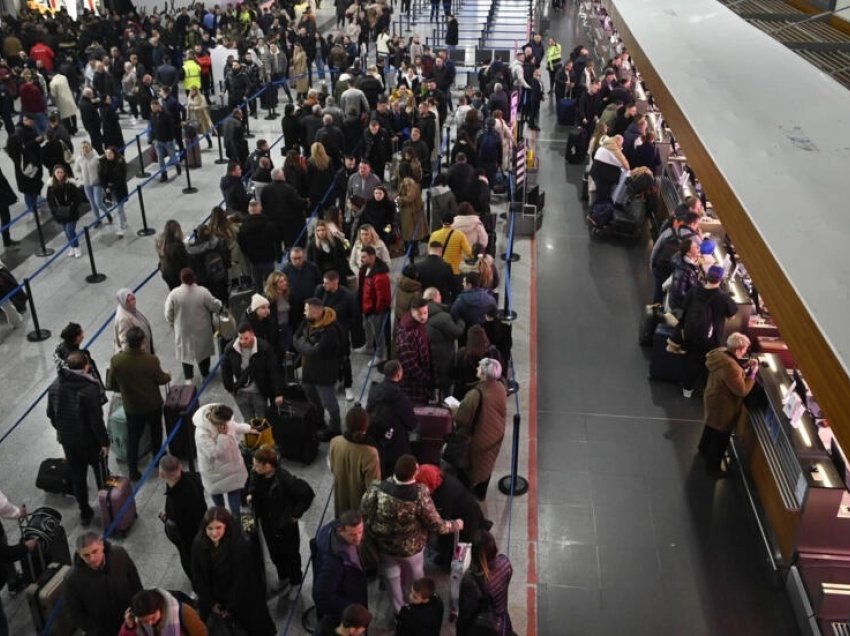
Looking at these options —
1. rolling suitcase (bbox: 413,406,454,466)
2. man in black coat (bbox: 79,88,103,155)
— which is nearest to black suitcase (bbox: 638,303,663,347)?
rolling suitcase (bbox: 413,406,454,466)

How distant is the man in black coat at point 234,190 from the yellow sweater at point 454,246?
3.10m

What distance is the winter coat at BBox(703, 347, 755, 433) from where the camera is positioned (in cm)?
769

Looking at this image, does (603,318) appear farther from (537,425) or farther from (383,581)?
(383,581)

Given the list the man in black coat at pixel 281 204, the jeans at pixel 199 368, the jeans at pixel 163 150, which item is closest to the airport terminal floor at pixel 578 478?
the jeans at pixel 199 368

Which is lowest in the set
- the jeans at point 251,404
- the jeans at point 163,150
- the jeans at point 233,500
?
the jeans at point 163,150

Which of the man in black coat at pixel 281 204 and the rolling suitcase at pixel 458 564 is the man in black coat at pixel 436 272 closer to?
the man in black coat at pixel 281 204

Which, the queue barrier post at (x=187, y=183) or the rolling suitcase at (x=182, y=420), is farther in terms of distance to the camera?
the queue barrier post at (x=187, y=183)

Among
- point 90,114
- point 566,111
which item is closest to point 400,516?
point 90,114

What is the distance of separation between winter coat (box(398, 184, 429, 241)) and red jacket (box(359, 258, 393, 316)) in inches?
103

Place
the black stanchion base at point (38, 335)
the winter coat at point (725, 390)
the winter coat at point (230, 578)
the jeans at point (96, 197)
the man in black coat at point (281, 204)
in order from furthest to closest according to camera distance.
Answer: the jeans at point (96, 197), the man in black coat at point (281, 204), the black stanchion base at point (38, 335), the winter coat at point (725, 390), the winter coat at point (230, 578)

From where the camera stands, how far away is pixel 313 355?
25.1 ft

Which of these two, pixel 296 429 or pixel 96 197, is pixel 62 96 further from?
pixel 296 429

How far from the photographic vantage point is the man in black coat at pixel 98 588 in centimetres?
497

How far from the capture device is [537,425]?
890cm
